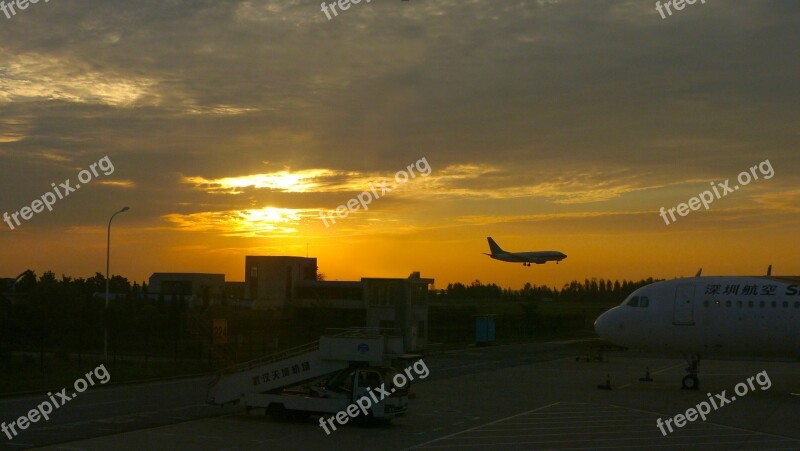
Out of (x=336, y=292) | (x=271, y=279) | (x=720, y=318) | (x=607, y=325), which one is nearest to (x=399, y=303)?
(x=336, y=292)

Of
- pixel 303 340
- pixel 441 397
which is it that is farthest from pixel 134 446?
pixel 303 340

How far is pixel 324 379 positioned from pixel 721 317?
18418 mm

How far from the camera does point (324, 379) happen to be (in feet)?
87.7

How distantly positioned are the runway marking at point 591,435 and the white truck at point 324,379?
323 cm

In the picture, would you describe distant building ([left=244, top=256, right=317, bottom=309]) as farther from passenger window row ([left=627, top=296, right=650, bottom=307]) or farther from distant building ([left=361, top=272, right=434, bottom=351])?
passenger window row ([left=627, top=296, right=650, bottom=307])

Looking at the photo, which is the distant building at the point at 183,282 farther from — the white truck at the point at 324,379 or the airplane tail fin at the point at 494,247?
the white truck at the point at 324,379

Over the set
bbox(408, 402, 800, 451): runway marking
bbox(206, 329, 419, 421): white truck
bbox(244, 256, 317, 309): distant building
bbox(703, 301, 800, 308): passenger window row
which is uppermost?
bbox(244, 256, 317, 309): distant building

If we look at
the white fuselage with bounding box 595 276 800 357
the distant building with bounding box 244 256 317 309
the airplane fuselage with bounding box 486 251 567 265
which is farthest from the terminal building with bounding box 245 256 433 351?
the airplane fuselage with bounding box 486 251 567 265

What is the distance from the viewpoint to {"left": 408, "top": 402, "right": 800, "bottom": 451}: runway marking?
21250mm

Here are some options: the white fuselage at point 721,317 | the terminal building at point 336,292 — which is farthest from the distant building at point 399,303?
the white fuselage at point 721,317

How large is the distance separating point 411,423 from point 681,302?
16390 mm

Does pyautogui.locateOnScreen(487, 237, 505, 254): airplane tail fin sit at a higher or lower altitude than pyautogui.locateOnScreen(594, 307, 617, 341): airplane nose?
higher

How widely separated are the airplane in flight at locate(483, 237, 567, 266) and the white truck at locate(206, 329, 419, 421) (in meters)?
115

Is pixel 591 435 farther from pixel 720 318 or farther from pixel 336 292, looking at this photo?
pixel 336 292
